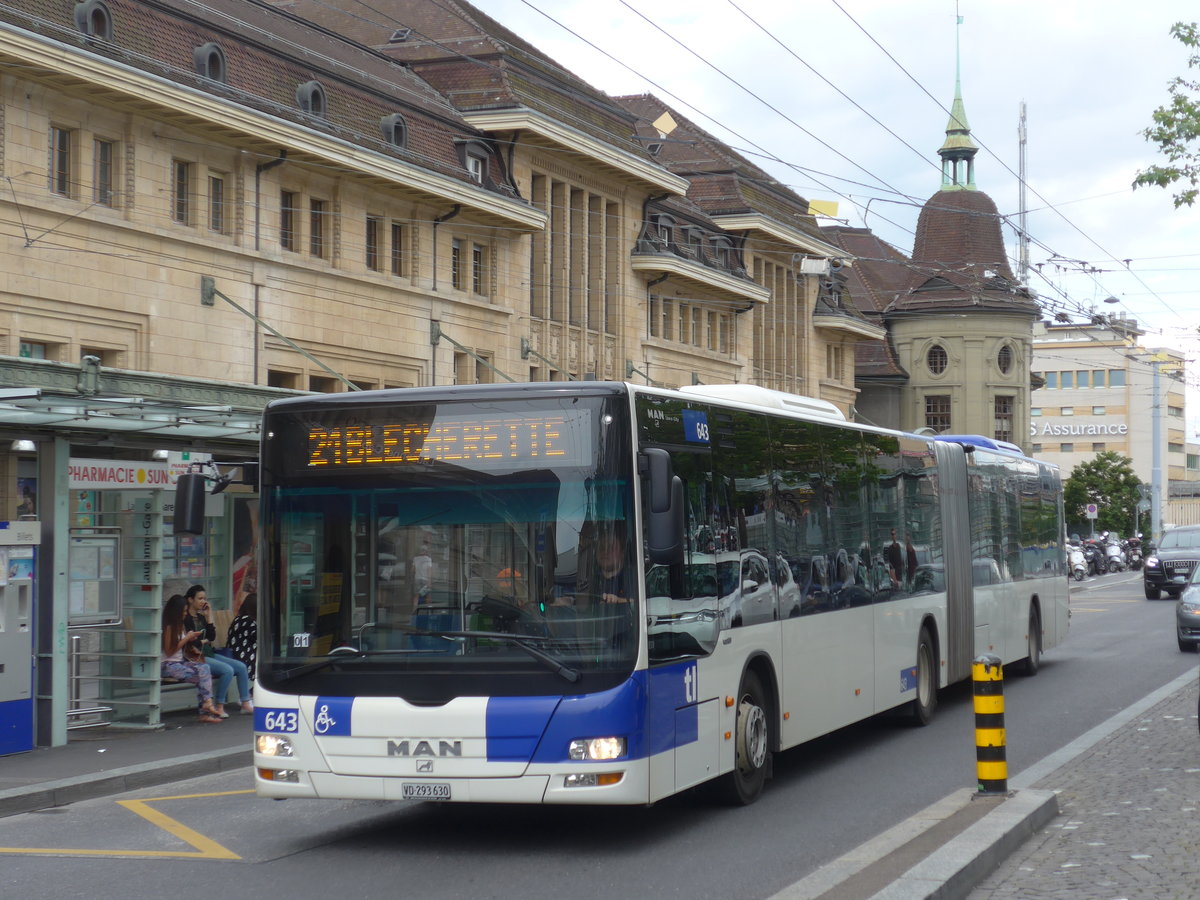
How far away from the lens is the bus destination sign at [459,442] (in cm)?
948

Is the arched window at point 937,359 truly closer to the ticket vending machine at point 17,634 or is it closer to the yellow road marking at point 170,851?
the ticket vending machine at point 17,634

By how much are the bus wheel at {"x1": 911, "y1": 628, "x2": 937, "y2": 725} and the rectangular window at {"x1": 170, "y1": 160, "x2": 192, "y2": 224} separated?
1699 cm

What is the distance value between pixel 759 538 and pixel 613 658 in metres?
2.49

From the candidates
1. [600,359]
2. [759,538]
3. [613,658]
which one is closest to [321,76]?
[600,359]

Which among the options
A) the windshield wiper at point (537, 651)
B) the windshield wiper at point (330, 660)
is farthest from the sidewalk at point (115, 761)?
the windshield wiper at point (537, 651)

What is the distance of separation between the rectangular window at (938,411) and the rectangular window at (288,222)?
5056 centimetres

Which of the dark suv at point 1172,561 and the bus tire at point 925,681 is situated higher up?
the dark suv at point 1172,561

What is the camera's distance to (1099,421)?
13212 cm

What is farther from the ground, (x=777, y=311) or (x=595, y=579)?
(x=777, y=311)

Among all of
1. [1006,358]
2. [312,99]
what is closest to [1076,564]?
[1006,358]

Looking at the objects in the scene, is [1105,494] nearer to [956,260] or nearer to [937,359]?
[937,359]

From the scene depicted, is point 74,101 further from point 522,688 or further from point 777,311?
point 777,311

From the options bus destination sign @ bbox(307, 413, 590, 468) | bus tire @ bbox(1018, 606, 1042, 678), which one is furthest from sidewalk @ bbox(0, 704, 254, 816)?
bus tire @ bbox(1018, 606, 1042, 678)

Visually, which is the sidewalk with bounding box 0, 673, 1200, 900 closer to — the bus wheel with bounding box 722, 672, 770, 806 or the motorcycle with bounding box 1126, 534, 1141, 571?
the bus wheel with bounding box 722, 672, 770, 806
